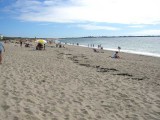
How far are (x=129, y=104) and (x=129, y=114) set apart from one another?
96 centimetres

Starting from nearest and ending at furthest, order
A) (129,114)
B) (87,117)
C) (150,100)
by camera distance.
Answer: (87,117) < (129,114) < (150,100)

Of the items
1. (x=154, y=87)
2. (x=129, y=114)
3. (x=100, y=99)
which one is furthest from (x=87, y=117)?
(x=154, y=87)

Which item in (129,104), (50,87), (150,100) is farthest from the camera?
(50,87)

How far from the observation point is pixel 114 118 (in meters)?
6.84

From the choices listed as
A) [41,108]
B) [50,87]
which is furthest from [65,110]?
[50,87]

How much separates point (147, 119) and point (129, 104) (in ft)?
4.11

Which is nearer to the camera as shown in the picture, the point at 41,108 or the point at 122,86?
the point at 41,108

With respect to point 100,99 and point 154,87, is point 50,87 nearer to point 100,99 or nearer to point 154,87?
point 100,99

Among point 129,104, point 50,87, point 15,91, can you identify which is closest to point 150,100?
point 129,104

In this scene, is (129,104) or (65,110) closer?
(65,110)

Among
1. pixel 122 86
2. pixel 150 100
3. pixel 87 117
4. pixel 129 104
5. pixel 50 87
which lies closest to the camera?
pixel 87 117

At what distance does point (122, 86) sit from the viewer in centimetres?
1079

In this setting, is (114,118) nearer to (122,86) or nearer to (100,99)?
(100,99)

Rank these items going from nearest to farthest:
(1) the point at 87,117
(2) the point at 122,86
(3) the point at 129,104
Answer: (1) the point at 87,117 < (3) the point at 129,104 < (2) the point at 122,86
